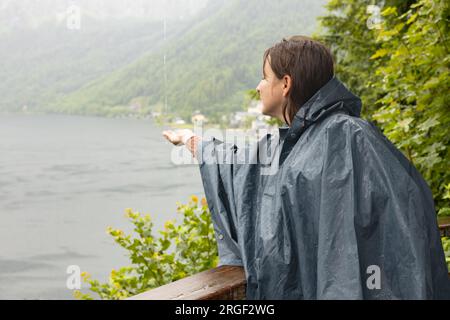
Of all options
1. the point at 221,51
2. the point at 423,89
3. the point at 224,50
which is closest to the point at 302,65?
the point at 423,89

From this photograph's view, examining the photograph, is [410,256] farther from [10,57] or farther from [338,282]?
[10,57]

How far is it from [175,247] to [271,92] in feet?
8.46

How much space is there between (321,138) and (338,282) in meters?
0.39

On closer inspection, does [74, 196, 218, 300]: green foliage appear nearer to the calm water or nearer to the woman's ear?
the woman's ear

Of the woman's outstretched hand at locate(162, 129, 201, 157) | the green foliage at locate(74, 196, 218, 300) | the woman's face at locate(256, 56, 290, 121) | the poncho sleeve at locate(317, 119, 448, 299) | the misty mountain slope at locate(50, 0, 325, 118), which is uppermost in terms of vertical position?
the misty mountain slope at locate(50, 0, 325, 118)

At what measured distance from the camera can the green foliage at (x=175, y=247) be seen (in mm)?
4020

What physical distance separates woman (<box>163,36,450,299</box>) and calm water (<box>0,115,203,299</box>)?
35.9ft

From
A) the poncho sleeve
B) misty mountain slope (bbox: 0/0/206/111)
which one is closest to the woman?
the poncho sleeve

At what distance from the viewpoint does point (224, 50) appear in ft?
54.2

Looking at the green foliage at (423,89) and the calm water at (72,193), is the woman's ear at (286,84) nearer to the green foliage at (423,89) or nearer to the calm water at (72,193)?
the green foliage at (423,89)

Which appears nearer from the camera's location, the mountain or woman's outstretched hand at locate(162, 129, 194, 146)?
woman's outstretched hand at locate(162, 129, 194, 146)

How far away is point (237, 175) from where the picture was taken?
1.81 m

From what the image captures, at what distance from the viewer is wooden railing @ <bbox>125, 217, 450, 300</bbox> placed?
152cm

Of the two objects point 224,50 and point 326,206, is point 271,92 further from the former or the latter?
point 224,50
